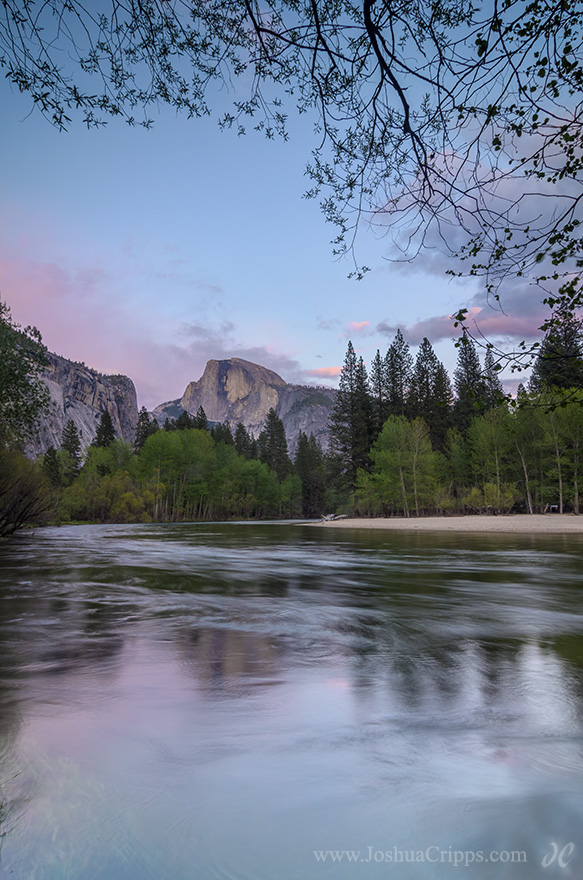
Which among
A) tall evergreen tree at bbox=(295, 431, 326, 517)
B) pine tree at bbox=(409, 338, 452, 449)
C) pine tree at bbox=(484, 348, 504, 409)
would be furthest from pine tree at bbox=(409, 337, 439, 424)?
pine tree at bbox=(484, 348, 504, 409)

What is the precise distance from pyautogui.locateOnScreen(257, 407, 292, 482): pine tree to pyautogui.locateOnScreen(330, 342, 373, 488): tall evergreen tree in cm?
4216

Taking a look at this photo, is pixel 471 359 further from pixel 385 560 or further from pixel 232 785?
pixel 232 785

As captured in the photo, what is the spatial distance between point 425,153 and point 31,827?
5888mm

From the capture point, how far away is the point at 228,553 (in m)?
21.5

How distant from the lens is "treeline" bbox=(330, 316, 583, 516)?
160 feet

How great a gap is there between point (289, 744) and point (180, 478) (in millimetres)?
72812

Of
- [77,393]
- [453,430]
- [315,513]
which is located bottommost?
[315,513]

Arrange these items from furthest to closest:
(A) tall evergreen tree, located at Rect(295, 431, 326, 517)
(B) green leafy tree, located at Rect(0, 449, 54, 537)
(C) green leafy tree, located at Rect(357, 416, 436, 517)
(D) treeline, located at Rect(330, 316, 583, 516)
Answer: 1. (A) tall evergreen tree, located at Rect(295, 431, 326, 517)
2. (C) green leafy tree, located at Rect(357, 416, 436, 517)
3. (D) treeline, located at Rect(330, 316, 583, 516)
4. (B) green leafy tree, located at Rect(0, 449, 54, 537)

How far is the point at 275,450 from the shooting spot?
371 feet

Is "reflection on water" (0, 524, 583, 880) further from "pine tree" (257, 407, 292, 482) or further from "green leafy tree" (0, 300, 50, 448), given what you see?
"pine tree" (257, 407, 292, 482)

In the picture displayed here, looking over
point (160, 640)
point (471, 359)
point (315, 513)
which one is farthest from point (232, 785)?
point (315, 513)

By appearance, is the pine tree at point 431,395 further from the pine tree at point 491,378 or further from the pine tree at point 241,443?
the pine tree at point 491,378

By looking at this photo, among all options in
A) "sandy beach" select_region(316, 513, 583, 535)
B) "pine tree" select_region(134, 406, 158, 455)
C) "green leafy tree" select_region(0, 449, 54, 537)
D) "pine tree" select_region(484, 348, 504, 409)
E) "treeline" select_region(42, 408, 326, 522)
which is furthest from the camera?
"pine tree" select_region(134, 406, 158, 455)

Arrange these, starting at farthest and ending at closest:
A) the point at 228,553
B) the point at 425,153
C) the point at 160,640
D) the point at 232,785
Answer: the point at 228,553 < the point at 160,640 < the point at 425,153 < the point at 232,785
